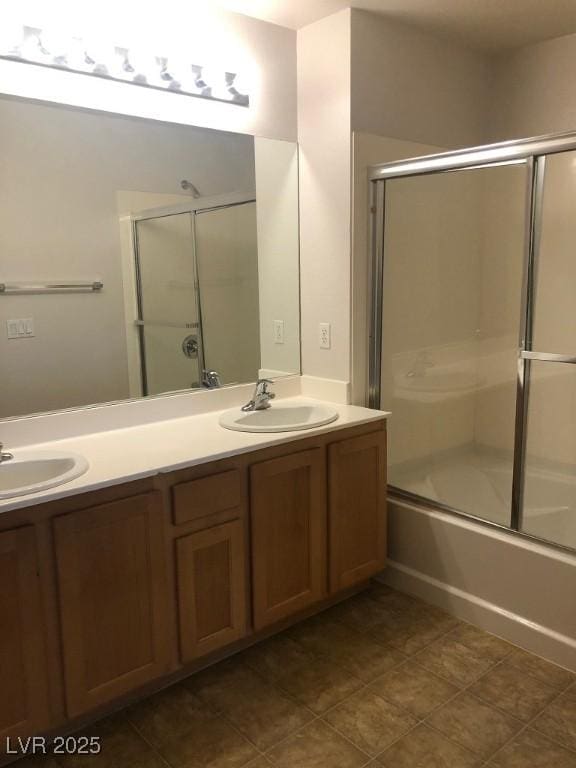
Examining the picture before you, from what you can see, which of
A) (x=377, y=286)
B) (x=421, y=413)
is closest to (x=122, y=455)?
(x=377, y=286)

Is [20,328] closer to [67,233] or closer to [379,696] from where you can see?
[67,233]

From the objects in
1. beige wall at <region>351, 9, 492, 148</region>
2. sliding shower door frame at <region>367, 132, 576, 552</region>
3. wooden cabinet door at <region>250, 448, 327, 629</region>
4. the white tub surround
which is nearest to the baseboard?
the white tub surround

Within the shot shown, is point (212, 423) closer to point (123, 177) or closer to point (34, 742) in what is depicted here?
point (123, 177)

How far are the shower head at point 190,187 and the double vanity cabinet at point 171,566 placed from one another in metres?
1.05

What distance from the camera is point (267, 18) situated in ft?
8.29

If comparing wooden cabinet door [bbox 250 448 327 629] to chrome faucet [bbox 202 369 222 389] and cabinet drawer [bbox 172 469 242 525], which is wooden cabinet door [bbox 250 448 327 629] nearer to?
cabinet drawer [bbox 172 469 242 525]

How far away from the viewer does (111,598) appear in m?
1.82

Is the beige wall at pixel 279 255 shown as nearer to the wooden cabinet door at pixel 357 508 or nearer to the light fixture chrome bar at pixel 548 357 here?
the wooden cabinet door at pixel 357 508

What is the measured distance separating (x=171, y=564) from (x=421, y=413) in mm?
1556

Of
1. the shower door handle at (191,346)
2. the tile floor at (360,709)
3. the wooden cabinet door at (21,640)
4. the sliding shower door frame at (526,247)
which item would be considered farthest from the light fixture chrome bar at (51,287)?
the tile floor at (360,709)

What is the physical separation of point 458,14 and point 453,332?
1.36 metres

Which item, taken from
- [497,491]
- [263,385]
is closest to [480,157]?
[263,385]

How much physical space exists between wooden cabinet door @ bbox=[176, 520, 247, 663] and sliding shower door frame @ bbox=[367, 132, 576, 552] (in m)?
0.95

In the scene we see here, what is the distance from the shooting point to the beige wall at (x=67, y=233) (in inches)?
79.4
